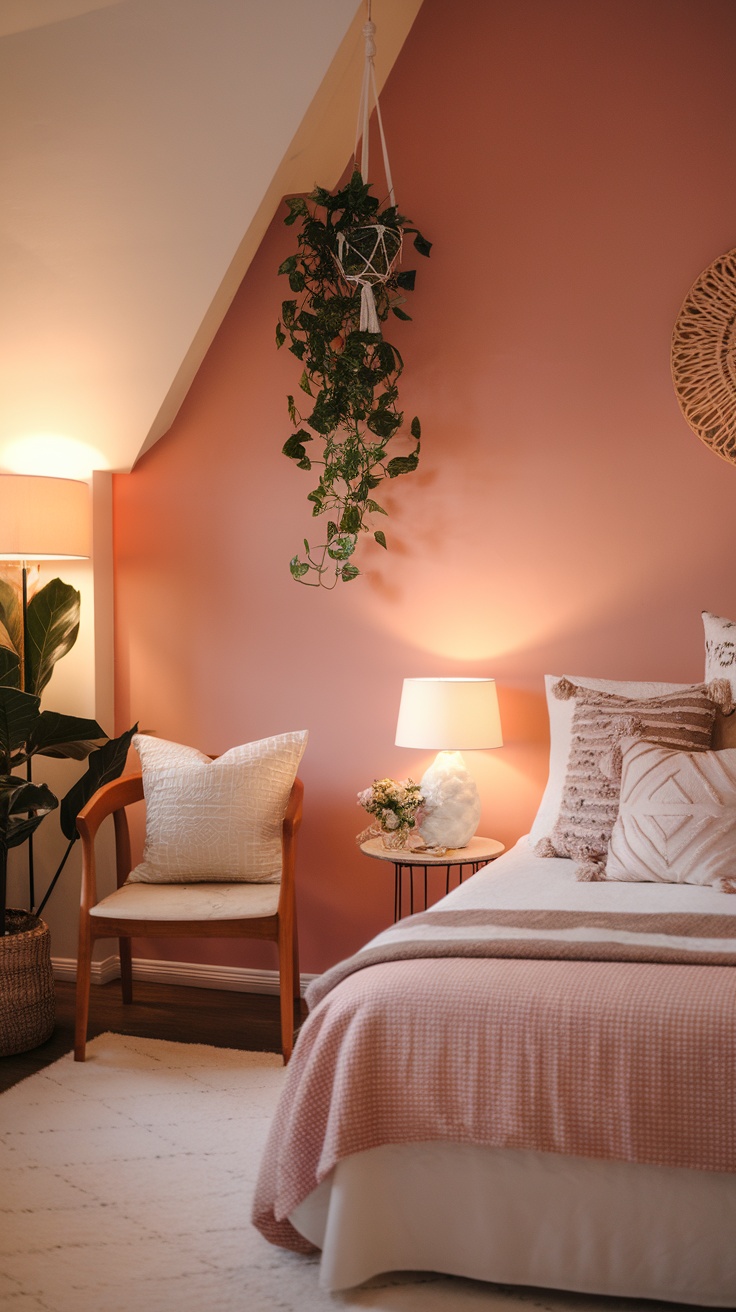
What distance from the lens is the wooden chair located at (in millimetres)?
2986

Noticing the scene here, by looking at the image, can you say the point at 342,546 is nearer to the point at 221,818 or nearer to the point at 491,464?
the point at 491,464

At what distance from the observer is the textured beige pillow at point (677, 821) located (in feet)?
8.14

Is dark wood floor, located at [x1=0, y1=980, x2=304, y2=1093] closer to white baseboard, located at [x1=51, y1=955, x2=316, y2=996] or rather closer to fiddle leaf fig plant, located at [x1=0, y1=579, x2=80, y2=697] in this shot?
white baseboard, located at [x1=51, y1=955, x2=316, y2=996]

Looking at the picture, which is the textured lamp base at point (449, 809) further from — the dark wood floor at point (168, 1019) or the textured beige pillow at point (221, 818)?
the dark wood floor at point (168, 1019)

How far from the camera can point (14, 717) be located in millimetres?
3145

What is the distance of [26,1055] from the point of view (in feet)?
10.2

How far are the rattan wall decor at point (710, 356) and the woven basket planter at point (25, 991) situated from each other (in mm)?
2521

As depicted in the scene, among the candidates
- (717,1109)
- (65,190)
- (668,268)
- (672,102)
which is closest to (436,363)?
(668,268)

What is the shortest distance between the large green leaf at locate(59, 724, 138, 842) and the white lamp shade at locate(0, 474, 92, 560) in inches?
25.5

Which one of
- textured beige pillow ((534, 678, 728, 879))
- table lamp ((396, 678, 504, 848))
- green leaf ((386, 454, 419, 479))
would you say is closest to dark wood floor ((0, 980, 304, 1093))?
table lamp ((396, 678, 504, 848))

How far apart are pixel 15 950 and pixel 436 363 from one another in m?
2.23

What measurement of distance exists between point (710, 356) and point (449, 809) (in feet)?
5.10

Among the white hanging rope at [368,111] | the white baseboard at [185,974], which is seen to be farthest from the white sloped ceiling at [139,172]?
the white baseboard at [185,974]

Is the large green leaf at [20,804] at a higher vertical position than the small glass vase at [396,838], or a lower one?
higher
